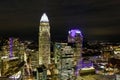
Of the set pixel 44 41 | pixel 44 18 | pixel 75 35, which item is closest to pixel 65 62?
pixel 75 35

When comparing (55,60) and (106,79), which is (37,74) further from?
(106,79)

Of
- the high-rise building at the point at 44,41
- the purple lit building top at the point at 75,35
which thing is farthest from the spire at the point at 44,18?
the purple lit building top at the point at 75,35

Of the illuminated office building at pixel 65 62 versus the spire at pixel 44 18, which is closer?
the illuminated office building at pixel 65 62

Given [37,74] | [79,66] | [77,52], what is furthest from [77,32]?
[37,74]

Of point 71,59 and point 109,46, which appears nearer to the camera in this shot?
point 71,59

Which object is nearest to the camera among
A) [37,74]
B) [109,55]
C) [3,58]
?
[37,74]

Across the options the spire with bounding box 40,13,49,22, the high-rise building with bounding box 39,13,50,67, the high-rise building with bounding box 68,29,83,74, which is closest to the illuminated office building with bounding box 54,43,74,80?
the high-rise building with bounding box 68,29,83,74

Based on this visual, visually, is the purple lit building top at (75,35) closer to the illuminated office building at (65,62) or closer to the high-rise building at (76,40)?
the high-rise building at (76,40)

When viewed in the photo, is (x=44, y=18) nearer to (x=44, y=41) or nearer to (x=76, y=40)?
(x=44, y=41)
